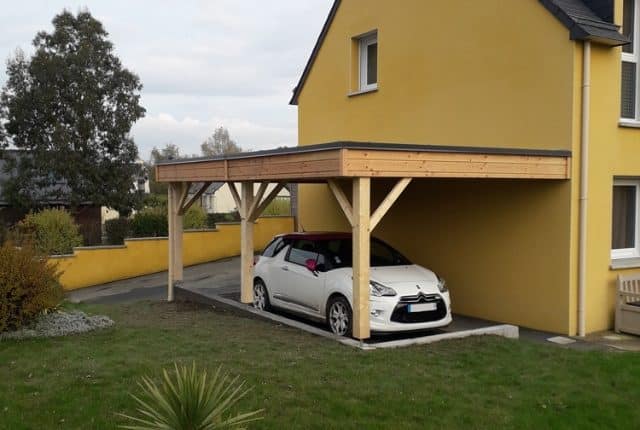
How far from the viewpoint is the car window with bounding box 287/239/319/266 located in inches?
409

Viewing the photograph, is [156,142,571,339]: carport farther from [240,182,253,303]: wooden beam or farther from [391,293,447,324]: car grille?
[391,293,447,324]: car grille

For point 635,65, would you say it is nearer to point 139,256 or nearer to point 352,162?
point 352,162

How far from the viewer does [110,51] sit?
25.7 metres

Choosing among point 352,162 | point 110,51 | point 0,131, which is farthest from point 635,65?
point 0,131

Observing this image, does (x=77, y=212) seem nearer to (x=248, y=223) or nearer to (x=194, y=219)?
(x=194, y=219)

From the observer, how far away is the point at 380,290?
8.96 metres

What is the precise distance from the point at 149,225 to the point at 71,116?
7.19m

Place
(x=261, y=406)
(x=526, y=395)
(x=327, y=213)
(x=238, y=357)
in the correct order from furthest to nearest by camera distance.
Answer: (x=327, y=213) → (x=238, y=357) → (x=526, y=395) → (x=261, y=406)

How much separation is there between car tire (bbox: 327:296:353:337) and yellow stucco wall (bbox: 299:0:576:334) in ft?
10.4

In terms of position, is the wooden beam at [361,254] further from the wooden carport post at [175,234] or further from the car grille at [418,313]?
the wooden carport post at [175,234]

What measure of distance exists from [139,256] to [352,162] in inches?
532

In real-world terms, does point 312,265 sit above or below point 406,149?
below

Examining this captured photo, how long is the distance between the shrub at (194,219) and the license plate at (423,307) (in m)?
14.3

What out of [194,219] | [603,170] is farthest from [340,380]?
[194,219]
